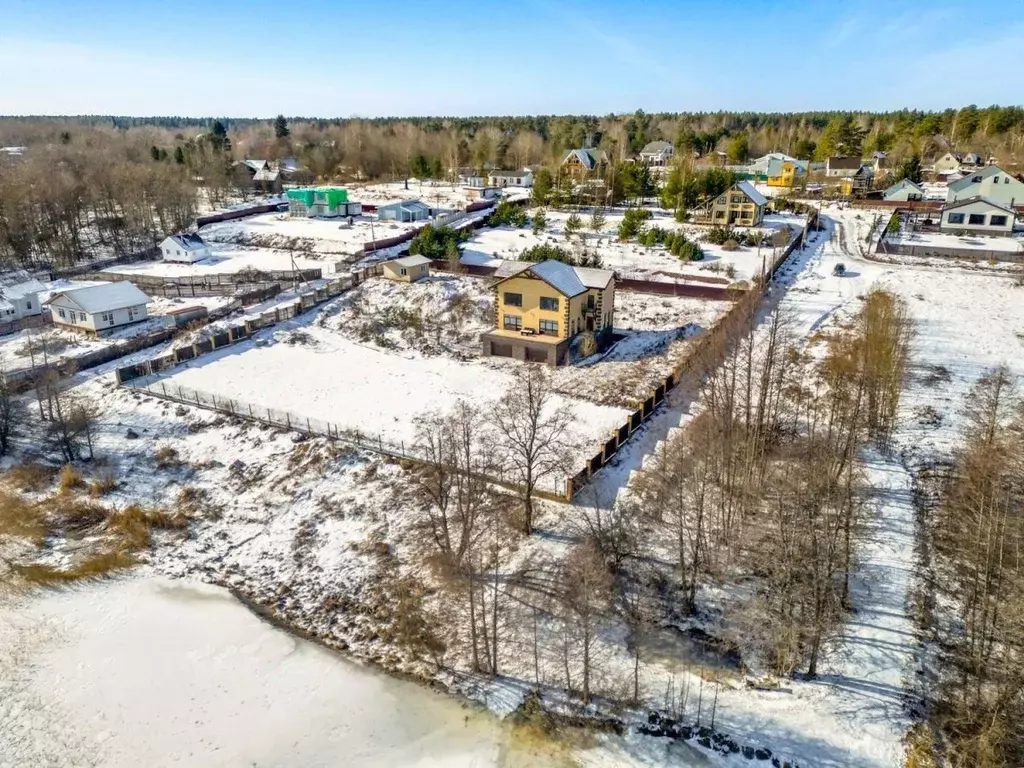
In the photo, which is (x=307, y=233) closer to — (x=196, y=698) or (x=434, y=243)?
(x=434, y=243)

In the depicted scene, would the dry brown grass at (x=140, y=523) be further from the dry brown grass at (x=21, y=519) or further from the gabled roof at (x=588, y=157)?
the gabled roof at (x=588, y=157)

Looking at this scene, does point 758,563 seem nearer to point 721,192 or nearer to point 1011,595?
point 1011,595

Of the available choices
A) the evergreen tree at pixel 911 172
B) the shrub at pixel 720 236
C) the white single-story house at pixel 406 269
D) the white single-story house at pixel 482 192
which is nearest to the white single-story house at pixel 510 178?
the white single-story house at pixel 482 192

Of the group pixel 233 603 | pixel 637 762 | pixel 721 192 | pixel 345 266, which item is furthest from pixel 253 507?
pixel 721 192

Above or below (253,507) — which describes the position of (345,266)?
above

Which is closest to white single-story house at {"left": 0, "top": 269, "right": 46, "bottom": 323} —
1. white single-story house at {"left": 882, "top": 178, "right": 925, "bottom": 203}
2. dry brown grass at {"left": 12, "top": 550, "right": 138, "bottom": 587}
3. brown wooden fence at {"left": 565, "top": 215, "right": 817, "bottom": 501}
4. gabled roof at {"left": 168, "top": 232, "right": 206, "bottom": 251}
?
gabled roof at {"left": 168, "top": 232, "right": 206, "bottom": 251}

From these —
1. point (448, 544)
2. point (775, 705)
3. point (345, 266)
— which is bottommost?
point (775, 705)

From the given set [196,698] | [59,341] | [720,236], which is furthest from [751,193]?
[196,698]

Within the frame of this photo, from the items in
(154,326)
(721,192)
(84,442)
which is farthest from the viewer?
(721,192)

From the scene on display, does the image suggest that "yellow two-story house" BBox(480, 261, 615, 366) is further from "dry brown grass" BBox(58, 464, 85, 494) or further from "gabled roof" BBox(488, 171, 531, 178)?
"gabled roof" BBox(488, 171, 531, 178)
